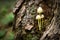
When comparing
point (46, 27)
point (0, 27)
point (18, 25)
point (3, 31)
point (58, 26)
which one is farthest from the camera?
point (0, 27)

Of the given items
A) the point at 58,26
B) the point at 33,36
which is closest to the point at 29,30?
the point at 33,36

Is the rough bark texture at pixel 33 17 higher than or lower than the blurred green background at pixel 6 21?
higher

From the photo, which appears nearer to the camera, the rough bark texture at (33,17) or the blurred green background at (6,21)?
the rough bark texture at (33,17)

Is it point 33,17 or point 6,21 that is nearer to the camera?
point 33,17

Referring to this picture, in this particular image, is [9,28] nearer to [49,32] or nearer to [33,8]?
[33,8]

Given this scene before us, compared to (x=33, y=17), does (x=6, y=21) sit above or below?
below

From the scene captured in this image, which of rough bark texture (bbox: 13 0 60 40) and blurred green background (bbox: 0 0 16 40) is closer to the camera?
rough bark texture (bbox: 13 0 60 40)

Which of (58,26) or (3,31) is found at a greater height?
(58,26)

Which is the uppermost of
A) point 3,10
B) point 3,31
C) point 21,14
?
point 21,14

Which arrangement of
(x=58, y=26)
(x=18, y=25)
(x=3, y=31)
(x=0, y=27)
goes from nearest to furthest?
(x=58, y=26), (x=18, y=25), (x=3, y=31), (x=0, y=27)

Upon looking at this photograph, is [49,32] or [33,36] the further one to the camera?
[33,36]

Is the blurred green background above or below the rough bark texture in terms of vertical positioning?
below

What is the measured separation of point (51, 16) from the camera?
200 centimetres

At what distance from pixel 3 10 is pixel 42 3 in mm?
3801
